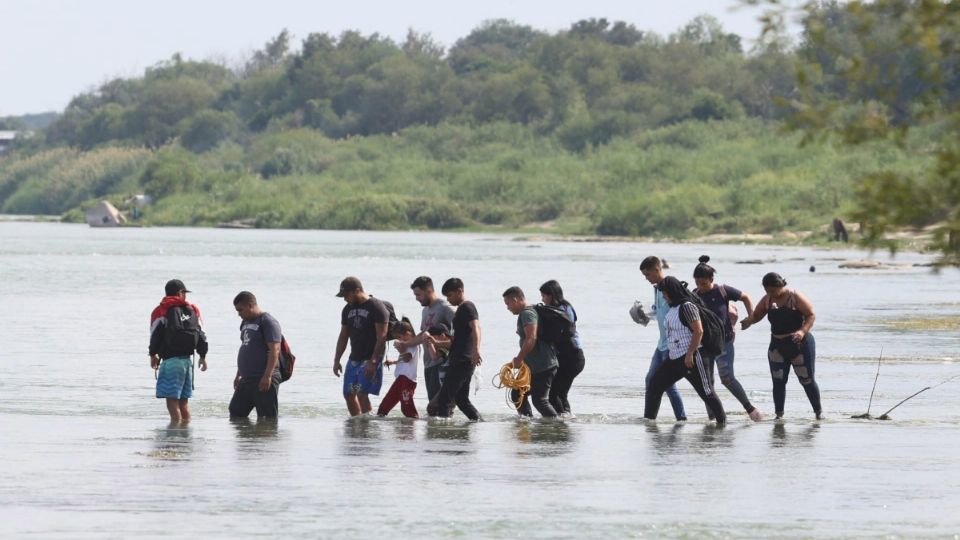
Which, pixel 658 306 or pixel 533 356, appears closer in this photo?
pixel 658 306

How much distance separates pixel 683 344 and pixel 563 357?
1315mm

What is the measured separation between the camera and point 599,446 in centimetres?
1595

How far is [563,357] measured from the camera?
57.5 ft

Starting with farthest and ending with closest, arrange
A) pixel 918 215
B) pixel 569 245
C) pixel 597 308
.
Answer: pixel 569 245 < pixel 597 308 < pixel 918 215

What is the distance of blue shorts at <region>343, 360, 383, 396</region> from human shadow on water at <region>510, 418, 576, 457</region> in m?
1.21

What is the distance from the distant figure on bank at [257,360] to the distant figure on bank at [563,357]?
7.50 feet

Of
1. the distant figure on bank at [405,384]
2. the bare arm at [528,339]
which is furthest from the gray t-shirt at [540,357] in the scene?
the distant figure on bank at [405,384]

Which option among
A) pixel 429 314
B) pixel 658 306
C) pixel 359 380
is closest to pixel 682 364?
pixel 658 306

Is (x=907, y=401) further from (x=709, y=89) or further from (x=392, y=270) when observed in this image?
(x=709, y=89)

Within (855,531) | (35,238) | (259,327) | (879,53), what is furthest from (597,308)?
(35,238)

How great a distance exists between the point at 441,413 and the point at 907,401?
5114 mm

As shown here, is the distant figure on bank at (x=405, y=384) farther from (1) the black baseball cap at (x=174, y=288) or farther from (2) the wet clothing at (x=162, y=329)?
(1) the black baseball cap at (x=174, y=288)

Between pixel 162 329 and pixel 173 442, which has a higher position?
pixel 162 329

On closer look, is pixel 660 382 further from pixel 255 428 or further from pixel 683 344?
pixel 255 428
